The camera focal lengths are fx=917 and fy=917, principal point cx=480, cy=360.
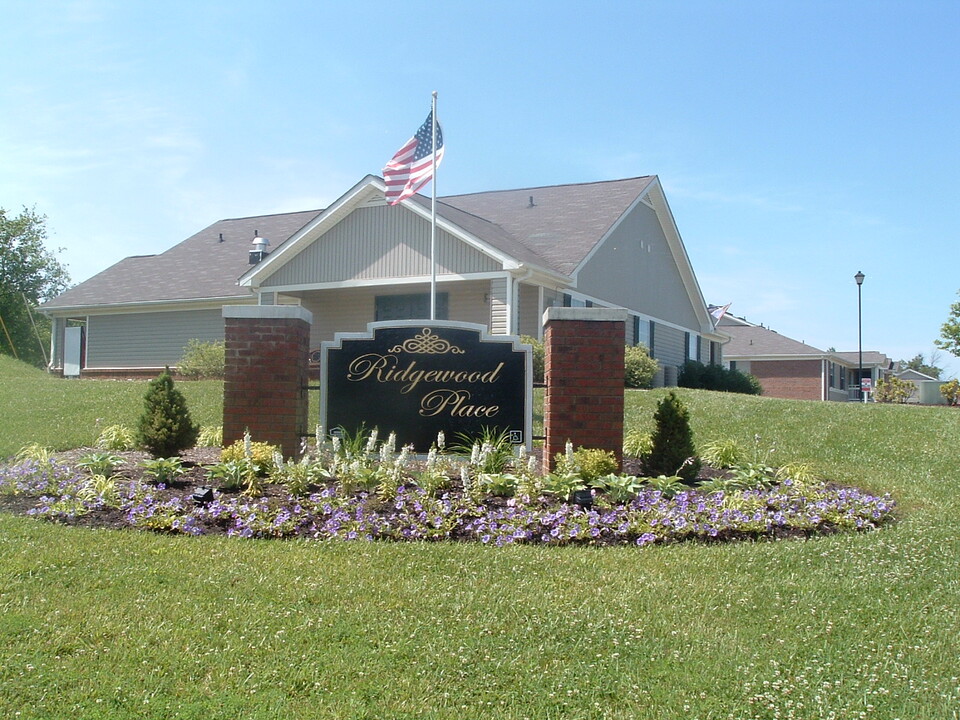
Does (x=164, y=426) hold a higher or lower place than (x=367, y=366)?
lower

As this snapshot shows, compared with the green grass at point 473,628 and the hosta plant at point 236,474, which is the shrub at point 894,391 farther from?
the hosta plant at point 236,474

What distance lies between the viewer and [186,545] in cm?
643

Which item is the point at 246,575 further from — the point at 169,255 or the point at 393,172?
the point at 169,255

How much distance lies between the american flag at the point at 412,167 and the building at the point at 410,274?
2.63m

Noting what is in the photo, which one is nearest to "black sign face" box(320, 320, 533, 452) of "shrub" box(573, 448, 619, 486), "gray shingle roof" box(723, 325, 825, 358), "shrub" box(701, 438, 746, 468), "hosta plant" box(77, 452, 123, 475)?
"shrub" box(573, 448, 619, 486)

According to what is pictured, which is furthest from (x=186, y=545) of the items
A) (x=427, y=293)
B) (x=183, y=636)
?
(x=427, y=293)

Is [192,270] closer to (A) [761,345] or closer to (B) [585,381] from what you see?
(B) [585,381]

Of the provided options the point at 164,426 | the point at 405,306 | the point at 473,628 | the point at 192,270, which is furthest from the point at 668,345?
the point at 473,628

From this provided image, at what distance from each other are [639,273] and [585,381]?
17300 millimetres

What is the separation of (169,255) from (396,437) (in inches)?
894

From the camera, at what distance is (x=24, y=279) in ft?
172

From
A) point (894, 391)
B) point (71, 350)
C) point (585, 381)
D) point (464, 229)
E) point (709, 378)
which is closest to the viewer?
point (585, 381)

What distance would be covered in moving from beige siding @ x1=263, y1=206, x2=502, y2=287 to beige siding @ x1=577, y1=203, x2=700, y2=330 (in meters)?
3.57

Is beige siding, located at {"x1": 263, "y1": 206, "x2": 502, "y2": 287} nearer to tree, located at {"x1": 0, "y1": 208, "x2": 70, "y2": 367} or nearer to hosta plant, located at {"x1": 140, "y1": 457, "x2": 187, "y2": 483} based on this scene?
hosta plant, located at {"x1": 140, "y1": 457, "x2": 187, "y2": 483}
